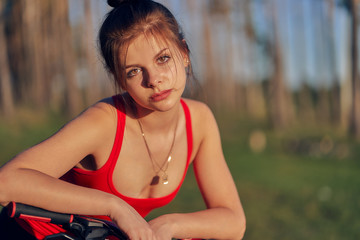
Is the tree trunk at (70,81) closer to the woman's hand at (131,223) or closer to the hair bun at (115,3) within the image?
the hair bun at (115,3)

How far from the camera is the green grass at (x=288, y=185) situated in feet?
20.1

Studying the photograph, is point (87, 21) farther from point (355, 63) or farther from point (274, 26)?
point (355, 63)

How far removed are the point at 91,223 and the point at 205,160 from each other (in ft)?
3.01

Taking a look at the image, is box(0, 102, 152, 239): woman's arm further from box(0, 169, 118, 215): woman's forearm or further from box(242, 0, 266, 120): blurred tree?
box(242, 0, 266, 120): blurred tree

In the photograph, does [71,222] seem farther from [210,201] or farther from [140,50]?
[210,201]

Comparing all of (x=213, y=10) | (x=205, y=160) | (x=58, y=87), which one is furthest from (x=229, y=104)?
(x=205, y=160)

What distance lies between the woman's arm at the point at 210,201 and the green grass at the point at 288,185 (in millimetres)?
3444

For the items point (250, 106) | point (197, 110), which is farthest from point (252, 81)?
point (197, 110)

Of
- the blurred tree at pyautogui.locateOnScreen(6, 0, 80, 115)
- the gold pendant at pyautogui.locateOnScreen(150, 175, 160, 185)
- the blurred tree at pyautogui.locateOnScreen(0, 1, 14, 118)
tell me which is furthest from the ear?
the blurred tree at pyautogui.locateOnScreen(6, 0, 80, 115)

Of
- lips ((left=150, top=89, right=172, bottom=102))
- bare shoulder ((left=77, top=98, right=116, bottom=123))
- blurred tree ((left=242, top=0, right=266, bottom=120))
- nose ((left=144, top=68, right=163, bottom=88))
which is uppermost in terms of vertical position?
nose ((left=144, top=68, right=163, bottom=88))

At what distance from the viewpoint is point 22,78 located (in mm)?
27297

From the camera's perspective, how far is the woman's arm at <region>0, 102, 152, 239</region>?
1.62 m

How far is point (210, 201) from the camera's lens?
224 cm

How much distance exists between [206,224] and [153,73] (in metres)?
0.71
